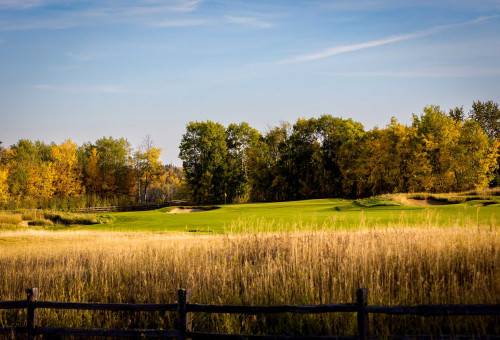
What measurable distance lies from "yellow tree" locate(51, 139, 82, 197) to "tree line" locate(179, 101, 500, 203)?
1904 centimetres

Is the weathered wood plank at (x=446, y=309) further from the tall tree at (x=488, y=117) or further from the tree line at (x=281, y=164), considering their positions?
the tall tree at (x=488, y=117)

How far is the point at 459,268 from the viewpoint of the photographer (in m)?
11.1

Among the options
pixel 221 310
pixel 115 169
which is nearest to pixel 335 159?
pixel 115 169

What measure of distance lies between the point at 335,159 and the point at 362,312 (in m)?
60.9

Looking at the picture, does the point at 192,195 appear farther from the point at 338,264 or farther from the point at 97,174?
the point at 338,264

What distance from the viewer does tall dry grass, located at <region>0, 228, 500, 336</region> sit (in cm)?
982

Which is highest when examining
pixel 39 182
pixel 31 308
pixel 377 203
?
pixel 39 182

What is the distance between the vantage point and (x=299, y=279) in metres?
10.9

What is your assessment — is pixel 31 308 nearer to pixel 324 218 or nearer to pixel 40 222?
pixel 324 218

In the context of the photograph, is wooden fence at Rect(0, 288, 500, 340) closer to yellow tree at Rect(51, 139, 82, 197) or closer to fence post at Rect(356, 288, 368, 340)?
fence post at Rect(356, 288, 368, 340)

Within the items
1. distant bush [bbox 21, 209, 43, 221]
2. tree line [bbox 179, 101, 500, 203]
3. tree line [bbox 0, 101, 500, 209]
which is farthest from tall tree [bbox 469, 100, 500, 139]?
distant bush [bbox 21, 209, 43, 221]

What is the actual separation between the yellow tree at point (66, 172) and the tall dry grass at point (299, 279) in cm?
6882

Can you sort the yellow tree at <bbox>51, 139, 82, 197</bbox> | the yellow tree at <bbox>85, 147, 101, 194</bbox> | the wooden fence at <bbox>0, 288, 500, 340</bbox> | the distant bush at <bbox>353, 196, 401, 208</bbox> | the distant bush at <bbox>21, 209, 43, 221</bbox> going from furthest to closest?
1. the yellow tree at <bbox>85, 147, 101, 194</bbox>
2. the yellow tree at <bbox>51, 139, 82, 197</bbox>
3. the distant bush at <bbox>21, 209, 43, 221</bbox>
4. the distant bush at <bbox>353, 196, 401, 208</bbox>
5. the wooden fence at <bbox>0, 288, 500, 340</bbox>

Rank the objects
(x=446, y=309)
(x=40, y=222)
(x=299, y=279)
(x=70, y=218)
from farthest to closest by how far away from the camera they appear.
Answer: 1. (x=70, y=218)
2. (x=40, y=222)
3. (x=299, y=279)
4. (x=446, y=309)
